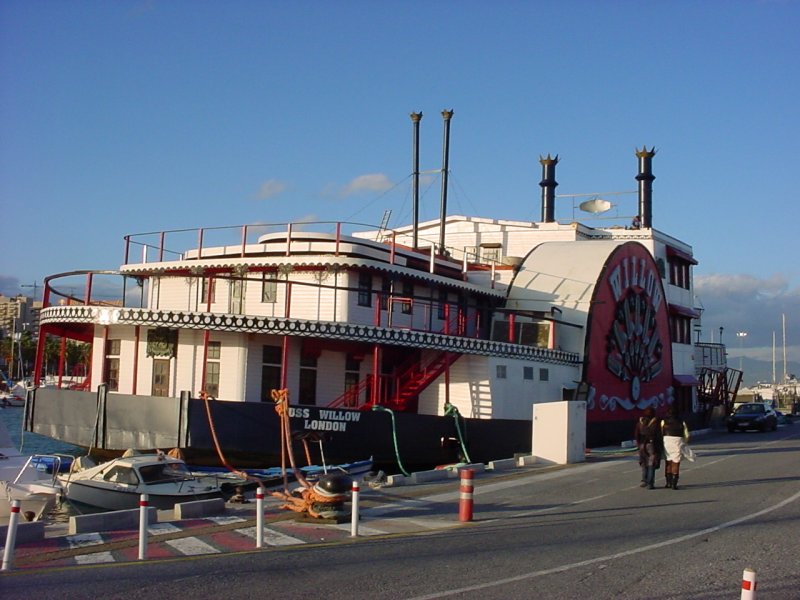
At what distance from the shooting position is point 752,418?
1620 inches

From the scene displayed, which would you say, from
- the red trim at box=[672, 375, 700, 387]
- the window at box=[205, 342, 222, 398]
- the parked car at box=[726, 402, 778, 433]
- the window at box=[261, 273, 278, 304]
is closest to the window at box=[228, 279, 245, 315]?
the window at box=[261, 273, 278, 304]

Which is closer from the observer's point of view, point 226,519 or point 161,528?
point 161,528

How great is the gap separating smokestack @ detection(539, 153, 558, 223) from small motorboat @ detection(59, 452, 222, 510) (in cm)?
3037

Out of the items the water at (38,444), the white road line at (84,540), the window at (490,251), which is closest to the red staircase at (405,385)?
the window at (490,251)

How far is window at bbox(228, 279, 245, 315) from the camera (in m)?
25.5

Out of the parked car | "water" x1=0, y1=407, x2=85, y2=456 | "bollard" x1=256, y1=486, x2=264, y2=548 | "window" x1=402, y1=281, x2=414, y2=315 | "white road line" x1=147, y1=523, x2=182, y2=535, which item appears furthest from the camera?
the parked car

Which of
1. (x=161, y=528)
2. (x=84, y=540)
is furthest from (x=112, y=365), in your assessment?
(x=84, y=540)

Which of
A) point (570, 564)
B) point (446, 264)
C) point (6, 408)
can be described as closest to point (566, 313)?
point (446, 264)

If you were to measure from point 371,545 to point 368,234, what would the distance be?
30289 mm

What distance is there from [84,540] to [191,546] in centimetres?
158

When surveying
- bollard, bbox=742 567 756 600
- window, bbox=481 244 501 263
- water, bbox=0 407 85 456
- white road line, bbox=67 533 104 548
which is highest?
window, bbox=481 244 501 263

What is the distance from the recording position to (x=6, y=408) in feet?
262

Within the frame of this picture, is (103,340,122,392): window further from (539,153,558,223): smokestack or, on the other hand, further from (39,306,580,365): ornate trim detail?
(539,153,558,223): smokestack

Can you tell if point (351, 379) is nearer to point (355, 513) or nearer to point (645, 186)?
point (355, 513)
